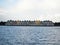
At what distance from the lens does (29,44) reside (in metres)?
39.1

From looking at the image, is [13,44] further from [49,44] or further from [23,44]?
[49,44]

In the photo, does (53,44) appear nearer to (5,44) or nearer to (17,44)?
(17,44)

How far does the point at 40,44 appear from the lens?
3931 centimetres

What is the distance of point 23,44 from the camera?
3891cm

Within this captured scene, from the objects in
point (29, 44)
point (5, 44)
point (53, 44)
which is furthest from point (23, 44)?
point (53, 44)

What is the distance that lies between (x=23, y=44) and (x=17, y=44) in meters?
1.29

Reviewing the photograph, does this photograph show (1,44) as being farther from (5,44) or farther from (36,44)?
(36,44)

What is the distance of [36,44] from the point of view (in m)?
39.2

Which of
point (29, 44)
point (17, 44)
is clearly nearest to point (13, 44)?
point (17, 44)

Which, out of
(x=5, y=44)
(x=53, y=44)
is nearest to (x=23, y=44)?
(x=5, y=44)

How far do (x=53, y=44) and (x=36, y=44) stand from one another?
3.56 meters

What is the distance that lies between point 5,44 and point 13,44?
1.71m

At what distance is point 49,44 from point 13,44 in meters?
7.46

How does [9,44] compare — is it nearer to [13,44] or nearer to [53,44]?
[13,44]
